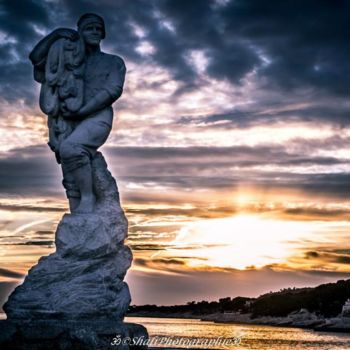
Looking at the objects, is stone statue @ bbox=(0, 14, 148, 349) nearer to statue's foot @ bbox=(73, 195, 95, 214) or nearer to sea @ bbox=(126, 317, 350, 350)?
statue's foot @ bbox=(73, 195, 95, 214)

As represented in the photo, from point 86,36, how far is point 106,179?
241 cm

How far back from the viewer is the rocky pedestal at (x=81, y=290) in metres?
10.1

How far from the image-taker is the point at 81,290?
10781mm

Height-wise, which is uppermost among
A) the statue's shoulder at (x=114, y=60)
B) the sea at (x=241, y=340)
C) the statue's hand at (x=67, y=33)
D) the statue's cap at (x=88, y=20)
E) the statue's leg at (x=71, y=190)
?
the statue's cap at (x=88, y=20)

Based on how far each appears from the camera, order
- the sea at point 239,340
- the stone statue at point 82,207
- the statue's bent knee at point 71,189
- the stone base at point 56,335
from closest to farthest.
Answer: the stone base at point 56,335, the stone statue at point 82,207, the statue's bent knee at point 71,189, the sea at point 239,340

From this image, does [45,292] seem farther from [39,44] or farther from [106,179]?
[39,44]

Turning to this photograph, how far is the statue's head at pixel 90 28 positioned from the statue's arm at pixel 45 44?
138 mm

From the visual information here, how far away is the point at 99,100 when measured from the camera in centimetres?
1161

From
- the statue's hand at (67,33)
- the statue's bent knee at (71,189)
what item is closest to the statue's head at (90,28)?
the statue's hand at (67,33)

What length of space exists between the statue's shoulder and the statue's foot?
7.43 ft

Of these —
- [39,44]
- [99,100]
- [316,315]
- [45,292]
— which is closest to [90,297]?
[45,292]

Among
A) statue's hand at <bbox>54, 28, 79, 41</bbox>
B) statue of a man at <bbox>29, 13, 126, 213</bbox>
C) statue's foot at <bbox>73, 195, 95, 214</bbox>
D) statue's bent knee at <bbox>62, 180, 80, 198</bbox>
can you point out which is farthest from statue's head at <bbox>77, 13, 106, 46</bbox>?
statue's foot at <bbox>73, 195, 95, 214</bbox>

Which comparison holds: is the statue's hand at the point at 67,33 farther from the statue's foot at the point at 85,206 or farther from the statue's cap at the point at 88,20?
the statue's foot at the point at 85,206

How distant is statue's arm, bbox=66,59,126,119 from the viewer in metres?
11.6
